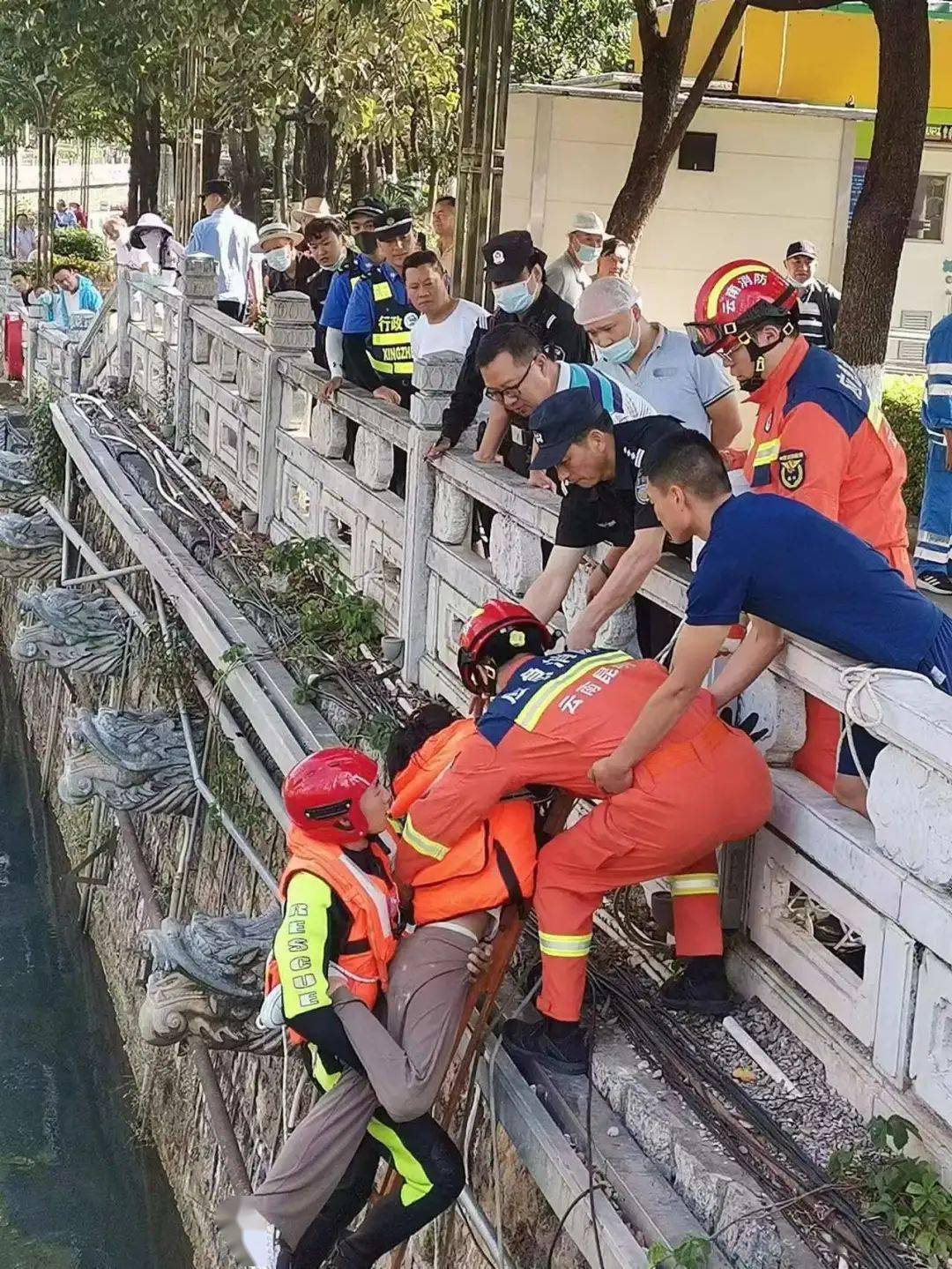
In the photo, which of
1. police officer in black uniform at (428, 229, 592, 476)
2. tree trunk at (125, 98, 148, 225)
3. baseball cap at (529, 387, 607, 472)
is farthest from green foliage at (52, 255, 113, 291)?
baseball cap at (529, 387, 607, 472)

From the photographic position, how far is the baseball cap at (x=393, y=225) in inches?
314

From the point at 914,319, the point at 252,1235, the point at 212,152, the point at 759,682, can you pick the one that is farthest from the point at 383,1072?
the point at 212,152

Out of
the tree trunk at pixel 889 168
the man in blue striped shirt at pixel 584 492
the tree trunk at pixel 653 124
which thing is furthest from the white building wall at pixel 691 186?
the man in blue striped shirt at pixel 584 492

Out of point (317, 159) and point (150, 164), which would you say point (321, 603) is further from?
point (150, 164)

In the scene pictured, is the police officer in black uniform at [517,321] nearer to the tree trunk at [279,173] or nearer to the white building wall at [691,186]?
the white building wall at [691,186]

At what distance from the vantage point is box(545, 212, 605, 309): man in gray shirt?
9.78 meters

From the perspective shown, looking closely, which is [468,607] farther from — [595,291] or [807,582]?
[807,582]

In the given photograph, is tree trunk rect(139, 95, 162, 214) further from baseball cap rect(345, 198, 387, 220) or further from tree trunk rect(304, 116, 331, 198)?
baseball cap rect(345, 198, 387, 220)

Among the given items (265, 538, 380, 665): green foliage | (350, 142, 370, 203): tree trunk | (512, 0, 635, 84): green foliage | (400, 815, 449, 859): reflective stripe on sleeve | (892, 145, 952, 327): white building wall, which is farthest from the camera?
(350, 142, 370, 203): tree trunk

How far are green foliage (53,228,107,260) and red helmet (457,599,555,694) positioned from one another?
2852 cm

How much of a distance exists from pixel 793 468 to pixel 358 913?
169 centimetres

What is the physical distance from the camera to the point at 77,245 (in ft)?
107

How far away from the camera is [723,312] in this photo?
192 inches

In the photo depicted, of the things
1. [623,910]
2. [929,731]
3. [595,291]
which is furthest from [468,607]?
[929,731]
